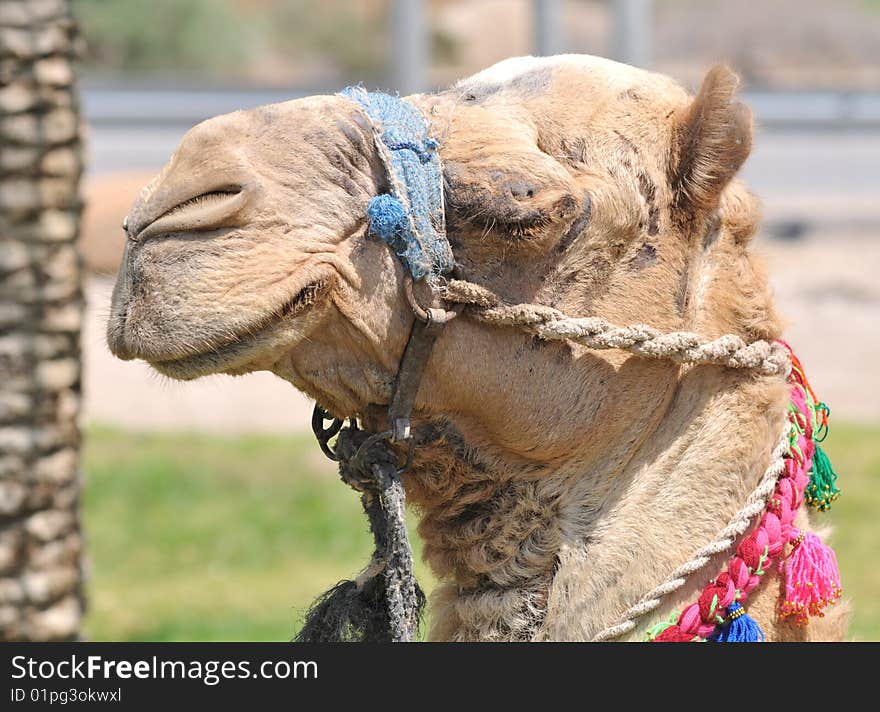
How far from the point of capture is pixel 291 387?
1343 centimetres

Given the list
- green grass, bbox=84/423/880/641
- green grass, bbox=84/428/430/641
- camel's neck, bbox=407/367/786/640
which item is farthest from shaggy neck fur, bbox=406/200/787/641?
green grass, bbox=84/428/430/641

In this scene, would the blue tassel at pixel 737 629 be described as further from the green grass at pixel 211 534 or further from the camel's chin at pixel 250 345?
the green grass at pixel 211 534

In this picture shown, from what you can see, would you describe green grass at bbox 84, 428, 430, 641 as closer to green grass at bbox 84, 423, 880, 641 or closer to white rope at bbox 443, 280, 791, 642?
green grass at bbox 84, 423, 880, 641

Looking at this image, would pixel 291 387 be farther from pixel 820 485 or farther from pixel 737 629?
pixel 737 629

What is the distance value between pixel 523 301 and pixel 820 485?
0.89m

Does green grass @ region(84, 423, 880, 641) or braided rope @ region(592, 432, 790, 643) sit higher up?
braided rope @ region(592, 432, 790, 643)

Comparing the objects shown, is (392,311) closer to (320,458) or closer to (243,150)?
(243,150)

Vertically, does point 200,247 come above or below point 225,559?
above

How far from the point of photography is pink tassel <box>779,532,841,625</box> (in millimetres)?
3090

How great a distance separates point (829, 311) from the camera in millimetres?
14461

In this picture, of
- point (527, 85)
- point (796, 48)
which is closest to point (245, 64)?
point (796, 48)

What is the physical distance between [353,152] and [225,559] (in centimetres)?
618

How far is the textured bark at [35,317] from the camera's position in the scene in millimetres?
6117

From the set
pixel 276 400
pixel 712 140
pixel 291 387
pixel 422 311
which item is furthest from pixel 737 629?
pixel 291 387
